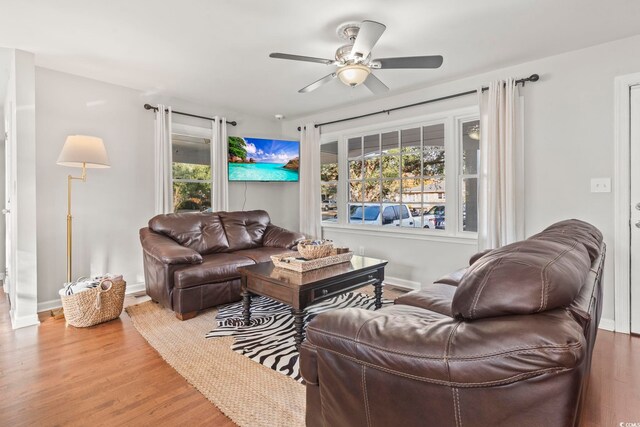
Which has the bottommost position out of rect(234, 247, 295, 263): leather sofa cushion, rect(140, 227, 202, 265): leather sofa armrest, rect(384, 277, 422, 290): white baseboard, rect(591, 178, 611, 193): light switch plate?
rect(384, 277, 422, 290): white baseboard

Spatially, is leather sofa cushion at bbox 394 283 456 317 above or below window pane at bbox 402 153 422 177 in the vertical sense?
below

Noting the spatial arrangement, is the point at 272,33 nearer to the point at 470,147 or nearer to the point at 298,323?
the point at 298,323

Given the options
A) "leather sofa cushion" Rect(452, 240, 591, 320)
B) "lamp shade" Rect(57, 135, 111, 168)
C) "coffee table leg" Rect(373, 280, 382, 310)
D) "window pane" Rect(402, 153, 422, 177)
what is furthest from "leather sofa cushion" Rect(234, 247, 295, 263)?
"leather sofa cushion" Rect(452, 240, 591, 320)

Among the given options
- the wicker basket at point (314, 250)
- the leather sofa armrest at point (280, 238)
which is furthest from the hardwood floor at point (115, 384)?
the leather sofa armrest at point (280, 238)

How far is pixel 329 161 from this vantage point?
5.08 metres

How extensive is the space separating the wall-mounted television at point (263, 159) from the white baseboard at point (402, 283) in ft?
7.12

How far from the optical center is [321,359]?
114 centimetres

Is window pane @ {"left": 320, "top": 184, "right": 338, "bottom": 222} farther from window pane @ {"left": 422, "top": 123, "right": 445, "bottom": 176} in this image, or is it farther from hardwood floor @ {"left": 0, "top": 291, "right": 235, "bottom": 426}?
hardwood floor @ {"left": 0, "top": 291, "right": 235, "bottom": 426}

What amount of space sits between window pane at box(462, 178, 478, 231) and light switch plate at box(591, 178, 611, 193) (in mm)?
994

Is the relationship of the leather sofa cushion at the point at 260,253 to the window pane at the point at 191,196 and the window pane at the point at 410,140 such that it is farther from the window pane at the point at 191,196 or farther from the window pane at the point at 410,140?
the window pane at the point at 410,140

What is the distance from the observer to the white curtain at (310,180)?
5.03m

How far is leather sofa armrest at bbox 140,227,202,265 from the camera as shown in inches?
118

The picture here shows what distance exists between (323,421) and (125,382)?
145cm

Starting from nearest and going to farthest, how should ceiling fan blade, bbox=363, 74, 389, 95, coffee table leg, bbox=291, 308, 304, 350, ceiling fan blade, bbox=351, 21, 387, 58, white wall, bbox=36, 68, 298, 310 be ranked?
ceiling fan blade, bbox=351, 21, 387, 58 < coffee table leg, bbox=291, 308, 304, 350 < ceiling fan blade, bbox=363, 74, 389, 95 < white wall, bbox=36, 68, 298, 310
